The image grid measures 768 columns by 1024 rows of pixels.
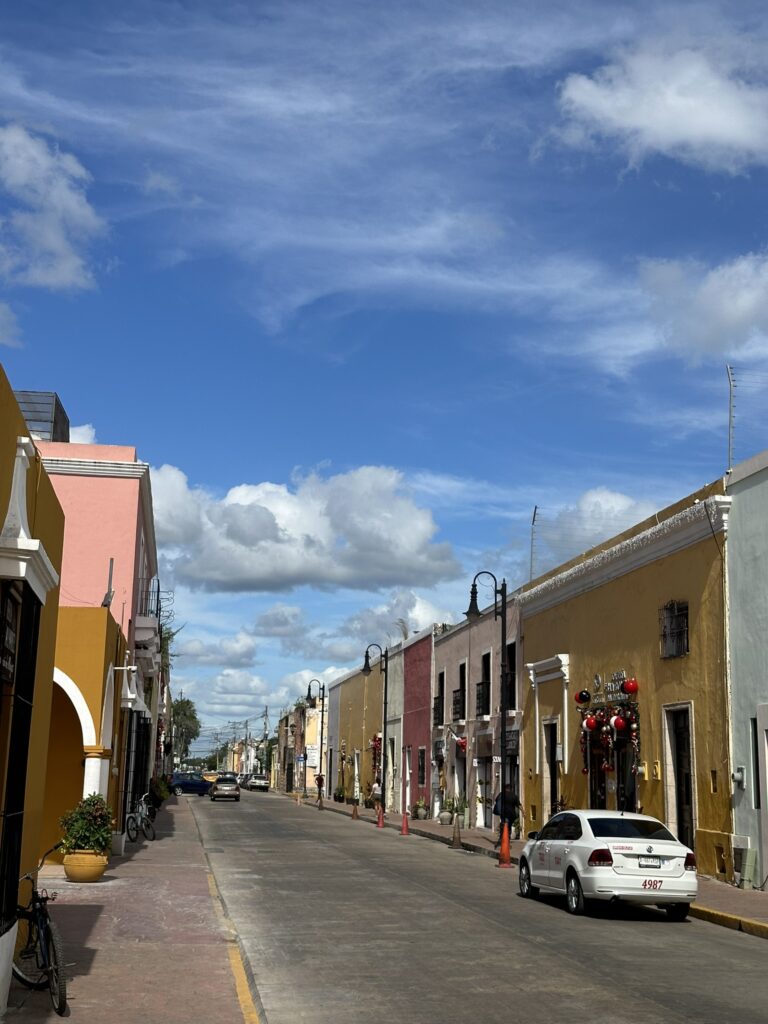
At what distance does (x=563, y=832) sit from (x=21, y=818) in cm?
971

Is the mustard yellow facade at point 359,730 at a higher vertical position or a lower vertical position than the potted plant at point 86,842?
higher

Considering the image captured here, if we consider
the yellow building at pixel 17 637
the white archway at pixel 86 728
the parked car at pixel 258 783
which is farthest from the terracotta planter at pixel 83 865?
the parked car at pixel 258 783

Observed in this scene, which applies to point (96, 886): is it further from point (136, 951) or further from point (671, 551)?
point (671, 551)

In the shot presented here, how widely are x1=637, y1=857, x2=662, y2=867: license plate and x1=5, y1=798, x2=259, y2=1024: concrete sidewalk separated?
563 centimetres

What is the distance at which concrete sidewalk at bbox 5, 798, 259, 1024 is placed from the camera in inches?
363

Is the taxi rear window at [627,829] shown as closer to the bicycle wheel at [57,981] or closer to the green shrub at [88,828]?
the green shrub at [88,828]

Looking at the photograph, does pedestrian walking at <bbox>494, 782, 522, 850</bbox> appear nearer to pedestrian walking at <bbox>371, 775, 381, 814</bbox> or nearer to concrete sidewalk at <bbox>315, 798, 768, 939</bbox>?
concrete sidewalk at <bbox>315, 798, 768, 939</bbox>

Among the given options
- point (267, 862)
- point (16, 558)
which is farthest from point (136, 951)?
point (267, 862)

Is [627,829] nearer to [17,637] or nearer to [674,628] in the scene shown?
[674,628]

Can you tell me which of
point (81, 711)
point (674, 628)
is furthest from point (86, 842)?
point (674, 628)

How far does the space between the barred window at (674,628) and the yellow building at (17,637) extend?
15334 millimetres

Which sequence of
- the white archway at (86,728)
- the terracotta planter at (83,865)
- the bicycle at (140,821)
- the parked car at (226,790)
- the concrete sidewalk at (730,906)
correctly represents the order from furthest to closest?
the parked car at (226,790)
the bicycle at (140,821)
the white archway at (86,728)
the terracotta planter at (83,865)
the concrete sidewalk at (730,906)

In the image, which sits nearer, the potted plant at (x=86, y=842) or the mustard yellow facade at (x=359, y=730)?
the potted plant at (x=86, y=842)

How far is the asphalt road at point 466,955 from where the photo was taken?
31.3 feet
